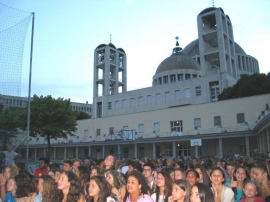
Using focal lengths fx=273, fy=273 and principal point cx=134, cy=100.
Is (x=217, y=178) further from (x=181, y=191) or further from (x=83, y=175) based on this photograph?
(x=83, y=175)

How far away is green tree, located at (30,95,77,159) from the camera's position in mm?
28094

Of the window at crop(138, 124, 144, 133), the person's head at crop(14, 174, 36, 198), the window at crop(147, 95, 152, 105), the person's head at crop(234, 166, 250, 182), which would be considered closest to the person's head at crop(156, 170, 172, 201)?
the person's head at crop(234, 166, 250, 182)

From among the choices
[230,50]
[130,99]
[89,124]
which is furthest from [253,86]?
[89,124]

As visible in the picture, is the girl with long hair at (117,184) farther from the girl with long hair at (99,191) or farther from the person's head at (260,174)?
the person's head at (260,174)

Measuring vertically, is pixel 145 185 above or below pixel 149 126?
below

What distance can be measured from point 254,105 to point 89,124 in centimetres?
2957

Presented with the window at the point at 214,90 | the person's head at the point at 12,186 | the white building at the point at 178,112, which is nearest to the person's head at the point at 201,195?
the person's head at the point at 12,186

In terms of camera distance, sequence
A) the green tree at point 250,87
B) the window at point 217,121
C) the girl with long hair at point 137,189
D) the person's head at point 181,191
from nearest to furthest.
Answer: the person's head at point 181,191, the girl with long hair at point 137,189, the window at point 217,121, the green tree at point 250,87

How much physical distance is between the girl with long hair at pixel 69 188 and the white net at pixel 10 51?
7.97 meters

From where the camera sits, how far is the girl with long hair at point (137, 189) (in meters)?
4.53

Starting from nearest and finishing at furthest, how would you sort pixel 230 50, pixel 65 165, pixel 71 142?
pixel 65 165, pixel 71 142, pixel 230 50

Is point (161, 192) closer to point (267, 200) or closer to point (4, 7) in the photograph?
point (267, 200)

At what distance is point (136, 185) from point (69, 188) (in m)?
1.12

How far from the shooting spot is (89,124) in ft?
170
